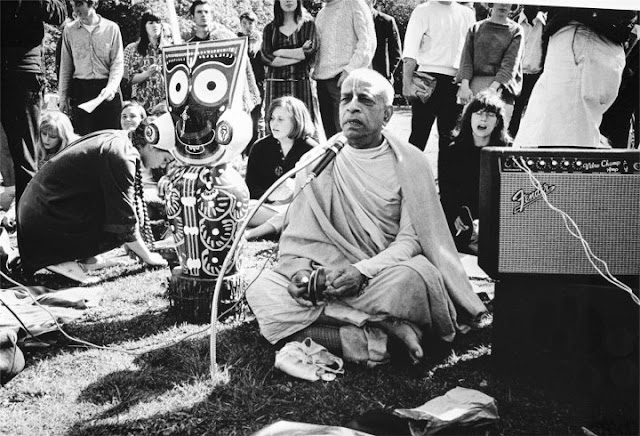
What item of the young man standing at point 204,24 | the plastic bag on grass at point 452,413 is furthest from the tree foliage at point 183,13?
the plastic bag on grass at point 452,413

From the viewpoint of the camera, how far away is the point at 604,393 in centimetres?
266

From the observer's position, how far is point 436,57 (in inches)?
204

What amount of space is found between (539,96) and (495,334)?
1701 mm

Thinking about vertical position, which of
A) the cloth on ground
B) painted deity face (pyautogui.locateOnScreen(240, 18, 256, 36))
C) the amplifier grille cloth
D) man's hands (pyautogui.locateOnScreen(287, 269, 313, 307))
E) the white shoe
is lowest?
the white shoe

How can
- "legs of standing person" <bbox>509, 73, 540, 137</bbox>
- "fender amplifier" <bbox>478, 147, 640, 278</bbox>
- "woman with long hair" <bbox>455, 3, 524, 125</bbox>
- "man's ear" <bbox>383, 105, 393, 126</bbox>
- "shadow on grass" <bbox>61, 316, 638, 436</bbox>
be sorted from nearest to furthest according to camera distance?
1. "shadow on grass" <bbox>61, 316, 638, 436</bbox>
2. "fender amplifier" <bbox>478, 147, 640, 278</bbox>
3. "man's ear" <bbox>383, 105, 393, 126</bbox>
4. "woman with long hair" <bbox>455, 3, 524, 125</bbox>
5. "legs of standing person" <bbox>509, 73, 540, 137</bbox>

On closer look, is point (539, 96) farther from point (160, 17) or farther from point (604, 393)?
point (160, 17)

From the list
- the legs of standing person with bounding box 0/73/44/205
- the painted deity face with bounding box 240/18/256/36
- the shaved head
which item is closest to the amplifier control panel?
the shaved head

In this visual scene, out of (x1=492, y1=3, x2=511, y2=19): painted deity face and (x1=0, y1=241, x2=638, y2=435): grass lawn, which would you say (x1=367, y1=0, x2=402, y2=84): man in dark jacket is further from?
(x1=0, y1=241, x2=638, y2=435): grass lawn

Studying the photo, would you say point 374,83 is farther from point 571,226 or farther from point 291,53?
point 291,53

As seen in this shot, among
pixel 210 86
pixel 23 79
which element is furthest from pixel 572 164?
pixel 23 79

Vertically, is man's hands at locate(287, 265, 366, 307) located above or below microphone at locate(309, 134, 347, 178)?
below

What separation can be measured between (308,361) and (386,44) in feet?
11.7

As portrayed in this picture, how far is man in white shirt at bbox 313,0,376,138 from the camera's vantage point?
5.32 metres

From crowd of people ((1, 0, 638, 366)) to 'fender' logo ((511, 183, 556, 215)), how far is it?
1.73 feet
